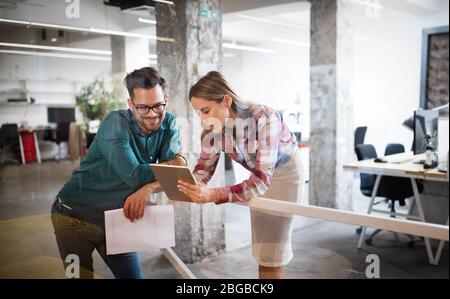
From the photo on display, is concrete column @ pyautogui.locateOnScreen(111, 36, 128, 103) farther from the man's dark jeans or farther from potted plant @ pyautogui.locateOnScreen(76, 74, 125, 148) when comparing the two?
the man's dark jeans

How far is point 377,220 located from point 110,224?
115 centimetres

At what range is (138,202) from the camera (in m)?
1.86

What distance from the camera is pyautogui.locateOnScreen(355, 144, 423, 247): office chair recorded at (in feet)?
6.57

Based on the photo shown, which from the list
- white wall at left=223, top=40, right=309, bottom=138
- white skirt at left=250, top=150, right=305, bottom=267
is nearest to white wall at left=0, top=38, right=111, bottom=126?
white wall at left=223, top=40, right=309, bottom=138

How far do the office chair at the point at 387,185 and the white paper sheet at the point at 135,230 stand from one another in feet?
3.33

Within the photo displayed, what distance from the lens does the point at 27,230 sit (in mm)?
2104

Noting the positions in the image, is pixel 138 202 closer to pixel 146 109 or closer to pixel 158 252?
pixel 158 252

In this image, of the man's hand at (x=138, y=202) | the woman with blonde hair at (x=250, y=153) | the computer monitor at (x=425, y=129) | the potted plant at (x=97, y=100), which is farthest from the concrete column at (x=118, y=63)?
the computer monitor at (x=425, y=129)

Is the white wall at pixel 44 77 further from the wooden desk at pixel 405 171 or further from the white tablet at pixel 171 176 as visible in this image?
the wooden desk at pixel 405 171

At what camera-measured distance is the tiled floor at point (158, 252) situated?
2016mm

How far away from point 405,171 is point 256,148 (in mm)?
809

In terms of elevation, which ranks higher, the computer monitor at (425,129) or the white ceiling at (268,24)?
the white ceiling at (268,24)
